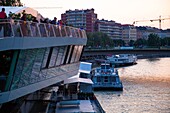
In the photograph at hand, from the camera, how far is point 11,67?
1121cm

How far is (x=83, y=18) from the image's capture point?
148000 millimetres

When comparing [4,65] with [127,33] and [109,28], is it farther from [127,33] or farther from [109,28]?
[127,33]

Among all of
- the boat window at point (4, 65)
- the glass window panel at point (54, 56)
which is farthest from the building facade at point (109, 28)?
the boat window at point (4, 65)

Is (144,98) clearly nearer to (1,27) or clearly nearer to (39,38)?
(39,38)

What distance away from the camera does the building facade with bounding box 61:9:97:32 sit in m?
148

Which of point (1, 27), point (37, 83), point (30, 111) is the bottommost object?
point (30, 111)

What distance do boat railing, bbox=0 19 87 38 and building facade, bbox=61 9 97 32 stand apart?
13006 centimetres

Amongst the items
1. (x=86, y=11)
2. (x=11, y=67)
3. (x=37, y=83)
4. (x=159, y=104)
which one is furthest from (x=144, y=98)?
(x=86, y=11)

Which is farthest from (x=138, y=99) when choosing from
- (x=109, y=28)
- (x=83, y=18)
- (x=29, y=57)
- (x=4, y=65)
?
(x=109, y=28)

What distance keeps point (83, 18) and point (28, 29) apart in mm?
136573

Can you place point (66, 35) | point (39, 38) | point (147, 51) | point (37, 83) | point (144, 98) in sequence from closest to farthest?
point (39, 38)
point (37, 83)
point (66, 35)
point (144, 98)
point (147, 51)

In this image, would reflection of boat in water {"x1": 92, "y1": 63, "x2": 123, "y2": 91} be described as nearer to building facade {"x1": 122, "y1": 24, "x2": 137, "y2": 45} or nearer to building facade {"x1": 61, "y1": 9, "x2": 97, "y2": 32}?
building facade {"x1": 61, "y1": 9, "x2": 97, "y2": 32}

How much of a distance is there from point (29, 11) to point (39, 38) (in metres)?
10.6

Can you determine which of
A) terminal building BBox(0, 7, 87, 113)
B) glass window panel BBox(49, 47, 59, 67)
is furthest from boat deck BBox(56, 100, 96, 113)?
glass window panel BBox(49, 47, 59, 67)
